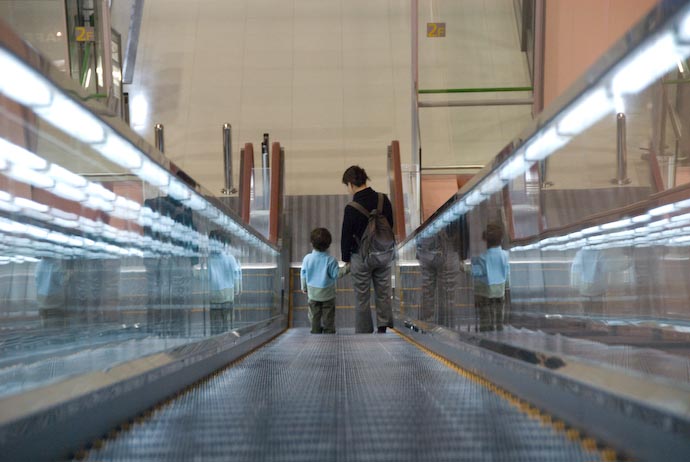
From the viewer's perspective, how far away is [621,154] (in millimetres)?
3570

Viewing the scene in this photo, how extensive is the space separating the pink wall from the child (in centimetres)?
333

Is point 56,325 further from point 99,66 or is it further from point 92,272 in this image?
point 99,66

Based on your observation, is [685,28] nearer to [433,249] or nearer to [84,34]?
[433,249]

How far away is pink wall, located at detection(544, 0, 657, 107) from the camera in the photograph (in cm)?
854

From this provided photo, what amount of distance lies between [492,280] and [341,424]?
6.49ft

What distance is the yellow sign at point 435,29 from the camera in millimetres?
12055

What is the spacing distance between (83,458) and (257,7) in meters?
16.8

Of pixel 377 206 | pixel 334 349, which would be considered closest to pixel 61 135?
pixel 334 349

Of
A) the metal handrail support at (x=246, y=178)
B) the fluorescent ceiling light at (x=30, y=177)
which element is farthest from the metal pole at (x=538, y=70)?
the fluorescent ceiling light at (x=30, y=177)

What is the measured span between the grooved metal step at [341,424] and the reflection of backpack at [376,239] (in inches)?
173

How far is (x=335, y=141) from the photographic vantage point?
1706 centimetres

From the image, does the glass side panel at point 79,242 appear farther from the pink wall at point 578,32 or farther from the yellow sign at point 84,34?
the yellow sign at point 84,34

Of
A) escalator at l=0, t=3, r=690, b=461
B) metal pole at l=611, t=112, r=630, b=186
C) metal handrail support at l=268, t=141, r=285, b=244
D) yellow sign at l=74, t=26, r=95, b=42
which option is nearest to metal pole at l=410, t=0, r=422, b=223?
metal handrail support at l=268, t=141, r=285, b=244

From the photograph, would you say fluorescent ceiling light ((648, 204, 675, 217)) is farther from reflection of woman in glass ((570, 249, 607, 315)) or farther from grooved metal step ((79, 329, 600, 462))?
grooved metal step ((79, 329, 600, 462))
